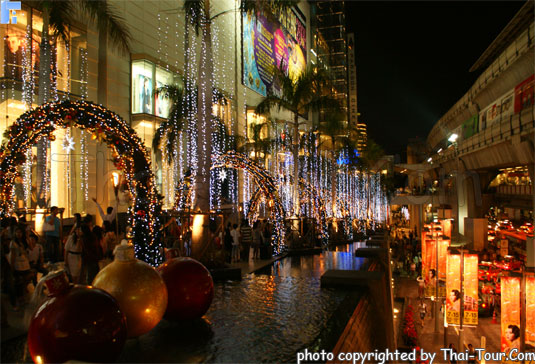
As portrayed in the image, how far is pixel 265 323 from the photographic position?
4805 mm

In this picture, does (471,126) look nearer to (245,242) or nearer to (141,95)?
(141,95)

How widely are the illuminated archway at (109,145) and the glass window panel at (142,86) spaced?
12448mm

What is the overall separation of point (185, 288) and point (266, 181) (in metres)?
9.72

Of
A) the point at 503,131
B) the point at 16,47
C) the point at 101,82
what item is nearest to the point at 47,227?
the point at 16,47

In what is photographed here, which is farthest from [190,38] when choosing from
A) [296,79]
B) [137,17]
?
[296,79]

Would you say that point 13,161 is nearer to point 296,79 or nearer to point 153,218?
point 153,218

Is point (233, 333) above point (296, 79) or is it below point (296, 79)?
below

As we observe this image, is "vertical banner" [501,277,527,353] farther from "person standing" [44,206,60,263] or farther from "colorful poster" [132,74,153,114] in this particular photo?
"colorful poster" [132,74,153,114]

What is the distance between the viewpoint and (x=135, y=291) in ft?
12.0

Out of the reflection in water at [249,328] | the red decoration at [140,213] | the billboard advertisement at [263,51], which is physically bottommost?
the reflection in water at [249,328]

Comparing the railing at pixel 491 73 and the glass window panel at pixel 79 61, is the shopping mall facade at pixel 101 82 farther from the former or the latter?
the railing at pixel 491 73

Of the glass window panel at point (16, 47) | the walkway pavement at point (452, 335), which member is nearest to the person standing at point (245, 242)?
the walkway pavement at point (452, 335)

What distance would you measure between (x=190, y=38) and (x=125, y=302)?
78.3 feet

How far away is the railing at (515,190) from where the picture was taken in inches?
957
